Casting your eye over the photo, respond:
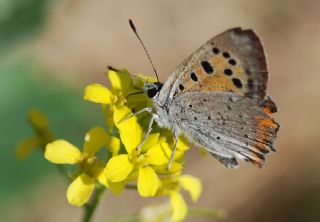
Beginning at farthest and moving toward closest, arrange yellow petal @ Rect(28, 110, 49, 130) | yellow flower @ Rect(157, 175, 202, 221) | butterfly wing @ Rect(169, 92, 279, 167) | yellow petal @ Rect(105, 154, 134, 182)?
yellow petal @ Rect(28, 110, 49, 130) < yellow flower @ Rect(157, 175, 202, 221) < butterfly wing @ Rect(169, 92, 279, 167) < yellow petal @ Rect(105, 154, 134, 182)

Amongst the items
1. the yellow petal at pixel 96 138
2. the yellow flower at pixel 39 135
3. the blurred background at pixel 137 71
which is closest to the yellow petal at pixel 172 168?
the yellow petal at pixel 96 138

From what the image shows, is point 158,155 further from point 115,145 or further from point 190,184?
point 190,184

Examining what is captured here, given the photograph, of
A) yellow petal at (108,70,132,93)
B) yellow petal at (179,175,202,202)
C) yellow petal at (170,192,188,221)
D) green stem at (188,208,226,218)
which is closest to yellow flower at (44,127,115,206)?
yellow petal at (108,70,132,93)

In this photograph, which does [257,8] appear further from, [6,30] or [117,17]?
[6,30]

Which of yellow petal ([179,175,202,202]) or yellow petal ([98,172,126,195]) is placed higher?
yellow petal ([98,172,126,195])

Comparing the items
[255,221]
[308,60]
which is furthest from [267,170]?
[308,60]

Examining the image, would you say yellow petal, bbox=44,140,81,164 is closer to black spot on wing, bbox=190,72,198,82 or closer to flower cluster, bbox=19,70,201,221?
flower cluster, bbox=19,70,201,221
